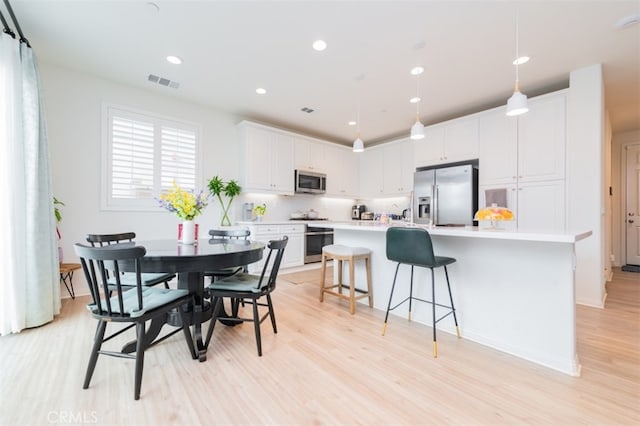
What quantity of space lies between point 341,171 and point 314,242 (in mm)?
1884

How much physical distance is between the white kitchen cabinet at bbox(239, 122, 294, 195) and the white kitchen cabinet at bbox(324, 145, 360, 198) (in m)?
1.02

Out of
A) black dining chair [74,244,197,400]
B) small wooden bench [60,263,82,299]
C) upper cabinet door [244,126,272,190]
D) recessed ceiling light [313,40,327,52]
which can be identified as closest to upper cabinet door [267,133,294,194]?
upper cabinet door [244,126,272,190]

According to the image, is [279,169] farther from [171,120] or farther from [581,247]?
[581,247]

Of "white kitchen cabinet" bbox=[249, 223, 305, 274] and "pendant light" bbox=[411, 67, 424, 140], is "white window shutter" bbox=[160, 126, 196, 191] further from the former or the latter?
"pendant light" bbox=[411, 67, 424, 140]

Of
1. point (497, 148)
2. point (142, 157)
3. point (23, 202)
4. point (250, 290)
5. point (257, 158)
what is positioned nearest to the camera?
point (250, 290)

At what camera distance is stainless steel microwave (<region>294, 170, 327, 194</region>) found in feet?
17.4

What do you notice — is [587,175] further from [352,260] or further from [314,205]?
[314,205]

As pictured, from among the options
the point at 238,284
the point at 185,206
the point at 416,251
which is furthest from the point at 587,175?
the point at 185,206

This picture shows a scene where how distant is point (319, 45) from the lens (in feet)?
9.09

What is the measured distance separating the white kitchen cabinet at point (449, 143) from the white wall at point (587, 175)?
1.16m

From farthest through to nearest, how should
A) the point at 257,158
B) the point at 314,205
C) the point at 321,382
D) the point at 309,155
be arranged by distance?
1. the point at 314,205
2. the point at 309,155
3. the point at 257,158
4. the point at 321,382

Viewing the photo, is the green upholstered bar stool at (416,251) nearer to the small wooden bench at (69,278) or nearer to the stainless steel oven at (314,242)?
the stainless steel oven at (314,242)

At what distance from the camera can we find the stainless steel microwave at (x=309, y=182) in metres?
5.32

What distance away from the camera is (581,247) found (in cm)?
325
